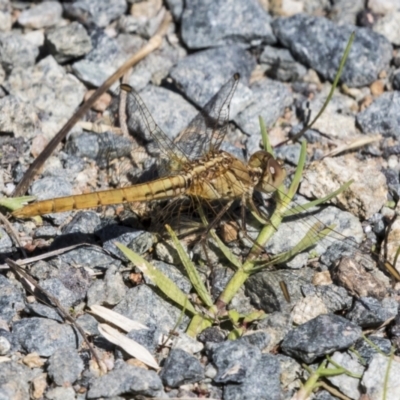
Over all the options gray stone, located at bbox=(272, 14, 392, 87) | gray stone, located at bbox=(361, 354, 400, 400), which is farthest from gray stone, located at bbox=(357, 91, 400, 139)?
gray stone, located at bbox=(361, 354, 400, 400)

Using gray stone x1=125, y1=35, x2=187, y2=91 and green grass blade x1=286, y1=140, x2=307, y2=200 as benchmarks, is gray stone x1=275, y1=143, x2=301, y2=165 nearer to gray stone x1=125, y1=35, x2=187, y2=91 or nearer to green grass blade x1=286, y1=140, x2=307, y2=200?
green grass blade x1=286, y1=140, x2=307, y2=200

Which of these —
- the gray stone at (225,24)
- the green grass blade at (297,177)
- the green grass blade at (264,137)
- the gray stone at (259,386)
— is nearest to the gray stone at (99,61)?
the gray stone at (225,24)

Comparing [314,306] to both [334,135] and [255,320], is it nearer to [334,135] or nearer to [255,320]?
[255,320]

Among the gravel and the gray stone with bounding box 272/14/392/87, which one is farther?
the gray stone with bounding box 272/14/392/87

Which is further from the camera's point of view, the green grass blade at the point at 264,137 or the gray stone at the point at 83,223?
the green grass blade at the point at 264,137

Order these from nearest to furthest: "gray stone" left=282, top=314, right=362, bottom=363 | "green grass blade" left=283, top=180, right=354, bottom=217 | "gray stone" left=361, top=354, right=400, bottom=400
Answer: "gray stone" left=361, top=354, right=400, bottom=400, "gray stone" left=282, top=314, right=362, bottom=363, "green grass blade" left=283, top=180, right=354, bottom=217

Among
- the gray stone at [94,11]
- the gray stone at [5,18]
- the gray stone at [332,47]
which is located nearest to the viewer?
the gray stone at [332,47]

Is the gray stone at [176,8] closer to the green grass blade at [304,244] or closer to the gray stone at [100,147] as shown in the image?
the gray stone at [100,147]
